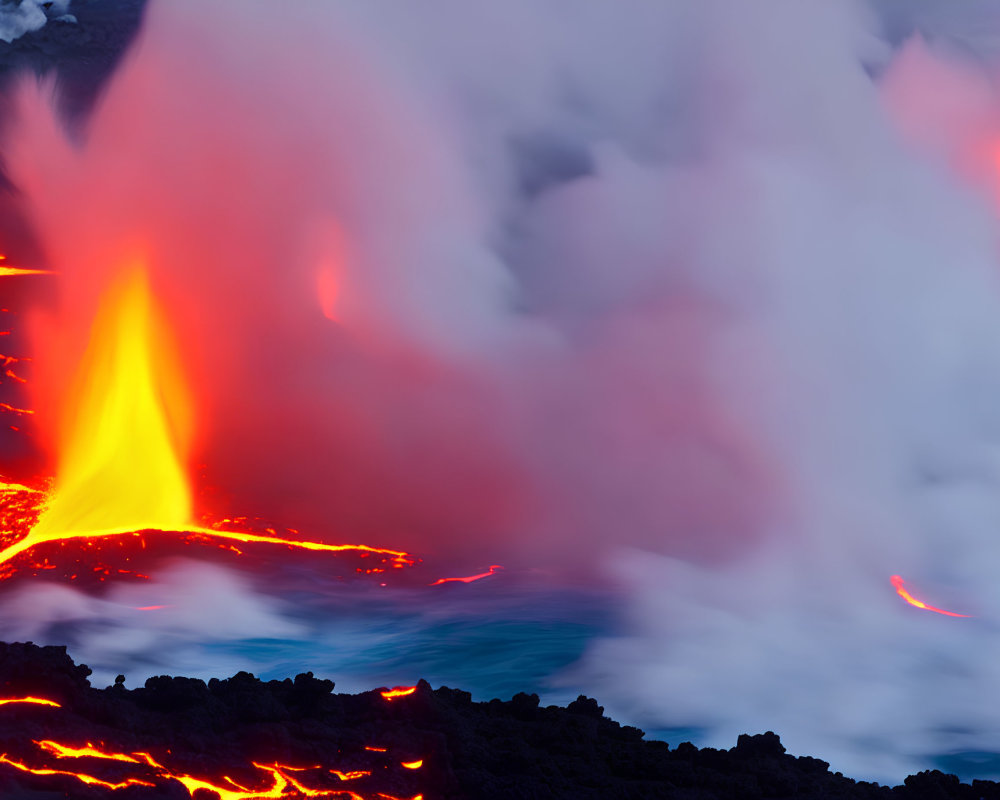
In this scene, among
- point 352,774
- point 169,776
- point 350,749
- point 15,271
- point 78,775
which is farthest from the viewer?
point 15,271

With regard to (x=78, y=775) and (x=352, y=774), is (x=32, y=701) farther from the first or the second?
(x=352, y=774)

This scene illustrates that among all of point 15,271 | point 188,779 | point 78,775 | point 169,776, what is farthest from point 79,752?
point 15,271

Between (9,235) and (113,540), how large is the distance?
7.34 m

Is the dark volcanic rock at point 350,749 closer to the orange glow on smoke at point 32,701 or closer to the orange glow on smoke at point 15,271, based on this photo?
the orange glow on smoke at point 32,701

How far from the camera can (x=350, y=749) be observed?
25.6 feet

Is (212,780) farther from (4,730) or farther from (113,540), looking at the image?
(113,540)

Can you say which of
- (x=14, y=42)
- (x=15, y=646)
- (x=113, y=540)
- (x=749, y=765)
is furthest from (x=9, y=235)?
(x=749, y=765)

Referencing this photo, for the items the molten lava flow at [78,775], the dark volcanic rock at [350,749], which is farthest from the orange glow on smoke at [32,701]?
the molten lava flow at [78,775]

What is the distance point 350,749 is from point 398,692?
0.75m

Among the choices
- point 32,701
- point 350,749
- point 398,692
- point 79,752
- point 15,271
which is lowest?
point 79,752

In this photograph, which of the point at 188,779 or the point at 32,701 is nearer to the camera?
the point at 188,779

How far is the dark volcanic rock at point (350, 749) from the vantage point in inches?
289

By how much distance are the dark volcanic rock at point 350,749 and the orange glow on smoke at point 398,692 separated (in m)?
0.06

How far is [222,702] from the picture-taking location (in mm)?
8078
